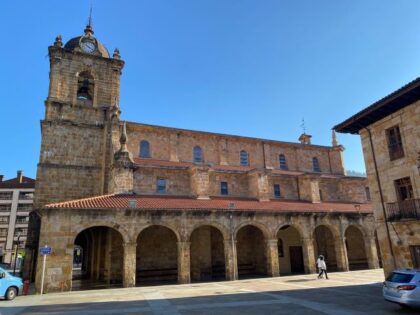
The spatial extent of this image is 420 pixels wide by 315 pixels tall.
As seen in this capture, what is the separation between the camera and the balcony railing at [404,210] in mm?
13483

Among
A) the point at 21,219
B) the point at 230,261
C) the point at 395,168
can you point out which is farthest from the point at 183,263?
the point at 21,219

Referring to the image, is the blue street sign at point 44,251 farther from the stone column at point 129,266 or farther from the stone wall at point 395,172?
the stone wall at point 395,172

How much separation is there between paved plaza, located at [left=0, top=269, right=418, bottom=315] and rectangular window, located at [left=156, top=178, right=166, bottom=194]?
8.93m

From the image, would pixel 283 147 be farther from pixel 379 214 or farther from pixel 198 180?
pixel 379 214

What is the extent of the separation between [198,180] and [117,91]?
11.6 m

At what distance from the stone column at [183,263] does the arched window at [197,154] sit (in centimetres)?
968

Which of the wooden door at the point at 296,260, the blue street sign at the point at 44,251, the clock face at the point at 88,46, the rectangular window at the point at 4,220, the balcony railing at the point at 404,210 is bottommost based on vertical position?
the wooden door at the point at 296,260

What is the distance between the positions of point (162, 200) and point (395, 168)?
14.4m

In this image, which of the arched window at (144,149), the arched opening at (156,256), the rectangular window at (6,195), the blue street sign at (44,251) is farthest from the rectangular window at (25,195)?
the blue street sign at (44,251)

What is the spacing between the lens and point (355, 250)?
28.5m

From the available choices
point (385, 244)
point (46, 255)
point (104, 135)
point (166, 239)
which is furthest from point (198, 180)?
point (385, 244)

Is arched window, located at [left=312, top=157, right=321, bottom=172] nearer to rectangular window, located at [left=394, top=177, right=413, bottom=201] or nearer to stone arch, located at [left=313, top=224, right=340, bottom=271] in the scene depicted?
stone arch, located at [left=313, top=224, right=340, bottom=271]

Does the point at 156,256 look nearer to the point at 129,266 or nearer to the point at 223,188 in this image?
the point at 129,266

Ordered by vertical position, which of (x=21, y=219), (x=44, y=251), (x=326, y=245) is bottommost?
(x=326, y=245)
